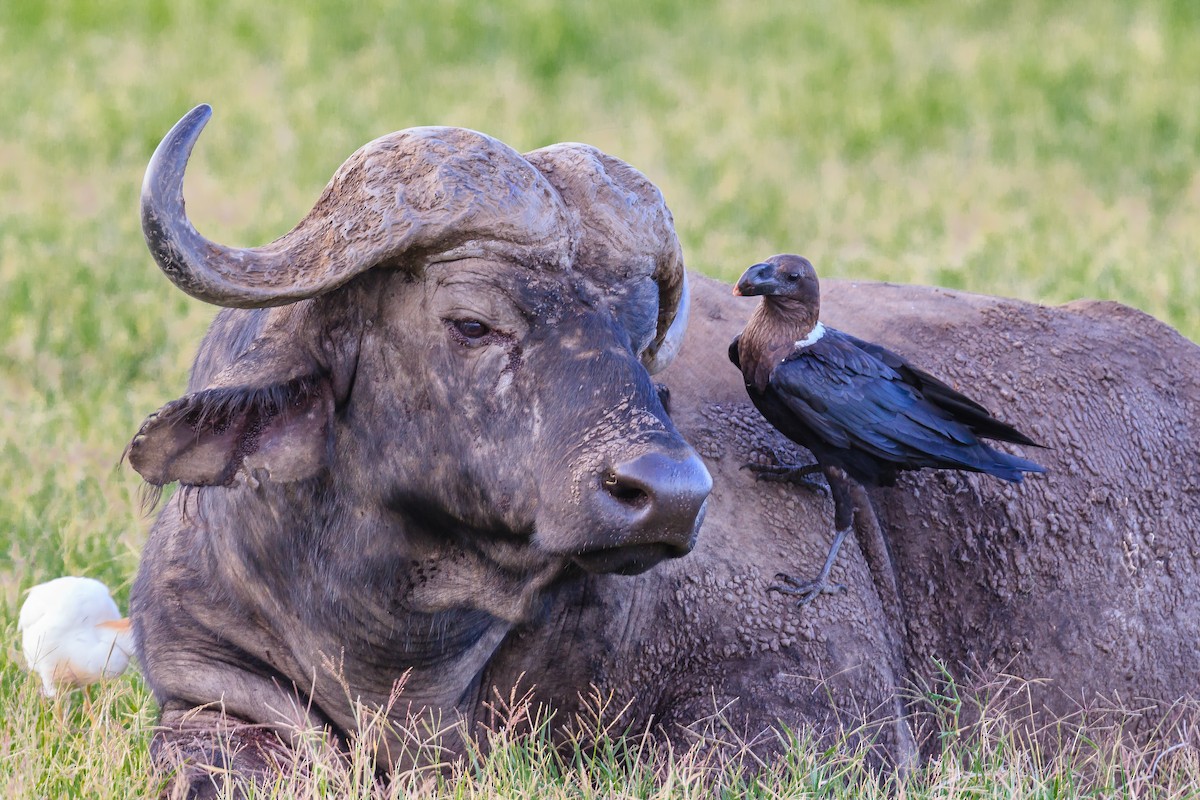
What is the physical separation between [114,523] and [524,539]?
296cm

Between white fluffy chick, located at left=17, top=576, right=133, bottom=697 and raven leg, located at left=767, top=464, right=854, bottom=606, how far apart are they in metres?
1.96

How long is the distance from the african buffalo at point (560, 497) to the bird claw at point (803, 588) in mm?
35

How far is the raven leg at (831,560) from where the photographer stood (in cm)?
455

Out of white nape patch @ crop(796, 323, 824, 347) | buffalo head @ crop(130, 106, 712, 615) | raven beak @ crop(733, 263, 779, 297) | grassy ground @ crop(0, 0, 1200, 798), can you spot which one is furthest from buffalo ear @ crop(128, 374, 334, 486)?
grassy ground @ crop(0, 0, 1200, 798)

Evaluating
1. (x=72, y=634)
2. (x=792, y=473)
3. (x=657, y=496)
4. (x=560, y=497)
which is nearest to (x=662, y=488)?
(x=657, y=496)

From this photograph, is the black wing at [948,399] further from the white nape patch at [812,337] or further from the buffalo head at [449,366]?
the buffalo head at [449,366]

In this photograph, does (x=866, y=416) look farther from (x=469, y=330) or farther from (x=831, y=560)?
(x=469, y=330)

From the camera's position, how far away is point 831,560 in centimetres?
459

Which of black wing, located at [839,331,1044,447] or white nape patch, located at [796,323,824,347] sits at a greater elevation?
white nape patch, located at [796,323,824,347]

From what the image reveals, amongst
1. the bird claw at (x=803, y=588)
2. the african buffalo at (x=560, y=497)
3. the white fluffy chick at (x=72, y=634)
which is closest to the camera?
the african buffalo at (x=560, y=497)

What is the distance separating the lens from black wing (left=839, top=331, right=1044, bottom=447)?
459 centimetres

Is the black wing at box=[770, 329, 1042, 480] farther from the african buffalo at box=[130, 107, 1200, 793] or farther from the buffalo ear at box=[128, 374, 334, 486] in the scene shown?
the buffalo ear at box=[128, 374, 334, 486]

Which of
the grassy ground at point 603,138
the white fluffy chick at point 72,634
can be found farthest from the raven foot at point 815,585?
the grassy ground at point 603,138

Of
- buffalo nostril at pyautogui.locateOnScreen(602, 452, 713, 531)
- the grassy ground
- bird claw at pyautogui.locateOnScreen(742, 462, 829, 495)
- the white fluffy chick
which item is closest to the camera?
buffalo nostril at pyautogui.locateOnScreen(602, 452, 713, 531)
